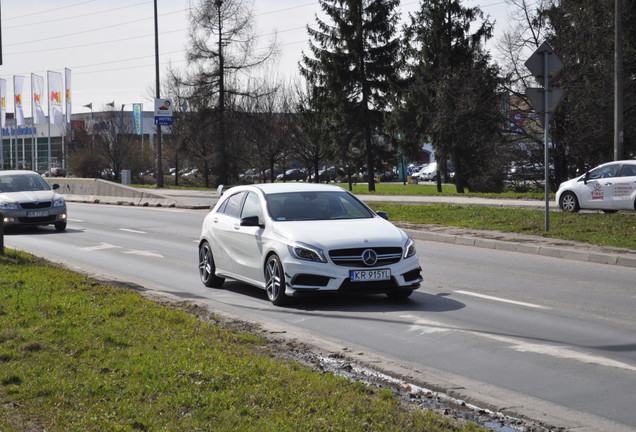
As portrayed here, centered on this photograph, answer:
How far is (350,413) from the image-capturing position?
214 inches

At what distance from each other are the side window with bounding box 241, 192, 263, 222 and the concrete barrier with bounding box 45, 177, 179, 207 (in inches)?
890

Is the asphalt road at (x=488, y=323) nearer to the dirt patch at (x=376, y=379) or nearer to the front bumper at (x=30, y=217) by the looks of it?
the dirt patch at (x=376, y=379)

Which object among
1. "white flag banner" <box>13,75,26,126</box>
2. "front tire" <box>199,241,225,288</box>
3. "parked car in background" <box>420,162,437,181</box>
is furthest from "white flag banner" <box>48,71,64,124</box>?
"front tire" <box>199,241,225,288</box>

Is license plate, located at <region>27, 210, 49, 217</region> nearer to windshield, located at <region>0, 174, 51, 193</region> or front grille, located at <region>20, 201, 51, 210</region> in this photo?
front grille, located at <region>20, 201, 51, 210</region>

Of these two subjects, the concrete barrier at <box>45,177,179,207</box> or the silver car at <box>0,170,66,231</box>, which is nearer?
the silver car at <box>0,170,66,231</box>

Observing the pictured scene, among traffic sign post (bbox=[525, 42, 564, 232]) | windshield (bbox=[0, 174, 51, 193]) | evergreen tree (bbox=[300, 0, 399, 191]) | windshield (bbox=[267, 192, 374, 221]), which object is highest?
evergreen tree (bbox=[300, 0, 399, 191])

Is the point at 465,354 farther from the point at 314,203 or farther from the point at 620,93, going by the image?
the point at 620,93

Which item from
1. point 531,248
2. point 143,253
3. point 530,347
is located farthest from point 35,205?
point 530,347

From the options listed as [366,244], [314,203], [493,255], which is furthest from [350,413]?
[493,255]

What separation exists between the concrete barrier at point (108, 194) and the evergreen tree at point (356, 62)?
61.2ft

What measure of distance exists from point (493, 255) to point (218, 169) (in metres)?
46.3

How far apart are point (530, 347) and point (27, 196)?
18.6 m

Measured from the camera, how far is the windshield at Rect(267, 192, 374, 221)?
37.9 feet

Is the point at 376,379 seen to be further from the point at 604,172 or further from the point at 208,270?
the point at 604,172
